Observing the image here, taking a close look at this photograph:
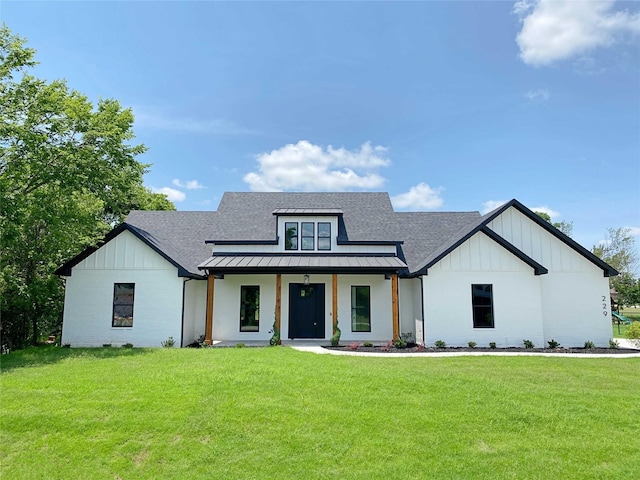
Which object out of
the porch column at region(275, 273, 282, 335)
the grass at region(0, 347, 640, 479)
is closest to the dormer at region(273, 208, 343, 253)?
the porch column at region(275, 273, 282, 335)

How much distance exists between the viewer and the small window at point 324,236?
1780cm

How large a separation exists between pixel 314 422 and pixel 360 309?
35.5 ft

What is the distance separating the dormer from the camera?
17.7 meters

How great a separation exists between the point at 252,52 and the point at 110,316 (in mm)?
12306

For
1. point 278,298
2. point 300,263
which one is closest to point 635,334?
point 300,263

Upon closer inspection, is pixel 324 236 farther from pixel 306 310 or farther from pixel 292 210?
pixel 306 310

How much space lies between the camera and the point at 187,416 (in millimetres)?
6777

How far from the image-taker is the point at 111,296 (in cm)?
1537

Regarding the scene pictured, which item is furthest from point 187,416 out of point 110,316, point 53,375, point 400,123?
point 400,123

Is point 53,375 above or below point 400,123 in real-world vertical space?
below

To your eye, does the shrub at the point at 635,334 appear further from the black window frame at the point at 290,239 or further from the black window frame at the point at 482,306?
the black window frame at the point at 290,239

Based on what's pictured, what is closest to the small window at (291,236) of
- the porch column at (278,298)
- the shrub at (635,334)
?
the porch column at (278,298)

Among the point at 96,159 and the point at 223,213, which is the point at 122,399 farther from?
the point at 223,213

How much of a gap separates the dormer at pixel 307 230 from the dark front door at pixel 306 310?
177 cm
